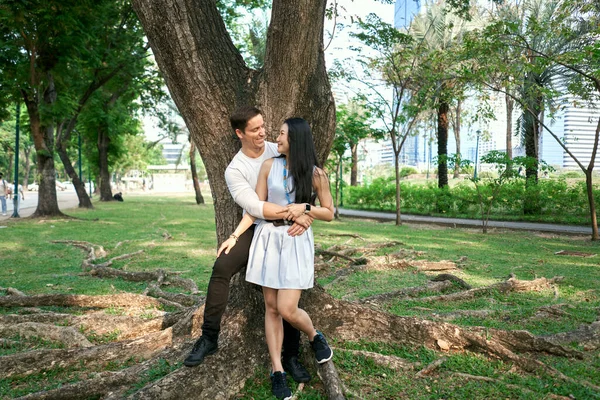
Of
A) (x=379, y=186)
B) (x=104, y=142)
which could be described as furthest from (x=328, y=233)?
(x=104, y=142)

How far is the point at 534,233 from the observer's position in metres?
13.2

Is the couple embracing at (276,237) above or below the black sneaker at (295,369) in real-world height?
above

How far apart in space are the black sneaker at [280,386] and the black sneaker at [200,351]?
0.42m

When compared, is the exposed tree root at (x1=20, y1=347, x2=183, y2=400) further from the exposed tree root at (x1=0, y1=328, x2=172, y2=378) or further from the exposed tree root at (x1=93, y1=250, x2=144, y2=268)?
the exposed tree root at (x1=93, y1=250, x2=144, y2=268)

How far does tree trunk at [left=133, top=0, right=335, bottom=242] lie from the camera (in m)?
3.44

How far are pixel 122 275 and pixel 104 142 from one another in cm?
2357

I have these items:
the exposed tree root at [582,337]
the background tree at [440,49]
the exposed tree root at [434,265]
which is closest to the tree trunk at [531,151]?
the background tree at [440,49]

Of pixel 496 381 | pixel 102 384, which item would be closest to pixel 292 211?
pixel 102 384

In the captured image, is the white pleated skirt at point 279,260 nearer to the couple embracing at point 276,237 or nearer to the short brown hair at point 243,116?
the couple embracing at point 276,237

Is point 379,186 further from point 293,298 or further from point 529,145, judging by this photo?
point 293,298

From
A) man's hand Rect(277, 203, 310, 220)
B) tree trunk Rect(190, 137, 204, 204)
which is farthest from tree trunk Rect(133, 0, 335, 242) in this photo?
tree trunk Rect(190, 137, 204, 204)

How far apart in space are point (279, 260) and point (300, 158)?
0.64m

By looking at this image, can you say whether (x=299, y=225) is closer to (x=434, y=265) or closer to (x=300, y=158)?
(x=300, y=158)

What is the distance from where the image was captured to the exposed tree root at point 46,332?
403 cm
